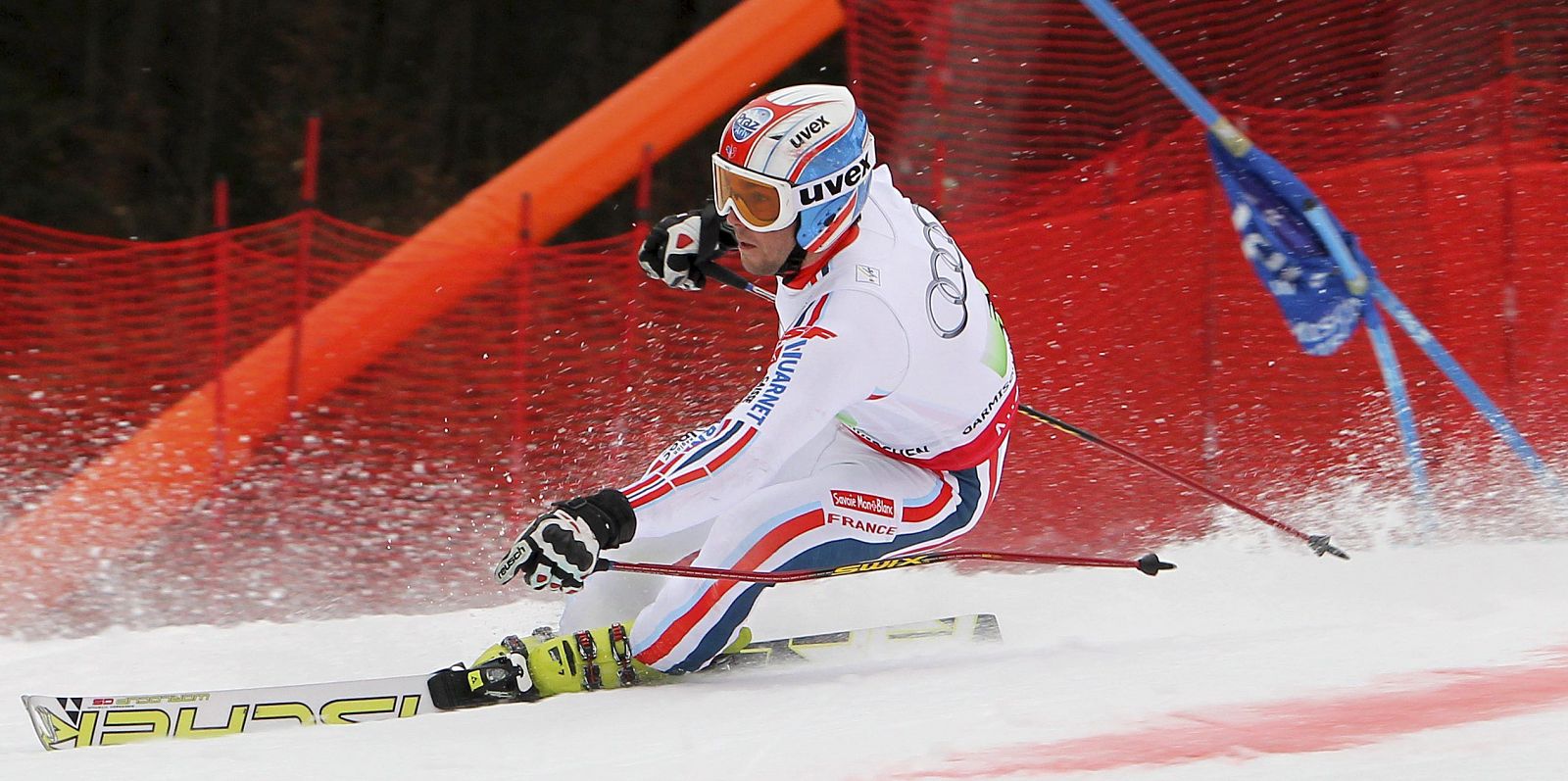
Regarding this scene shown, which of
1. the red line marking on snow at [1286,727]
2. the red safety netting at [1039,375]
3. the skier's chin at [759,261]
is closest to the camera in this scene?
the red line marking on snow at [1286,727]

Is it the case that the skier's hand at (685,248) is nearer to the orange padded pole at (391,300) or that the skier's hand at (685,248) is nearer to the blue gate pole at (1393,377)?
the blue gate pole at (1393,377)

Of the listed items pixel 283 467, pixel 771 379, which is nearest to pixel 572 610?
pixel 771 379

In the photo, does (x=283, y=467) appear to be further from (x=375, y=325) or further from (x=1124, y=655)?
(x=1124, y=655)

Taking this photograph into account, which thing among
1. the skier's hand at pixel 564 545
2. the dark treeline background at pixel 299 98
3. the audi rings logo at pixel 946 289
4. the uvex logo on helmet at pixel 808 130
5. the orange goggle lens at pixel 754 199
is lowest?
the skier's hand at pixel 564 545

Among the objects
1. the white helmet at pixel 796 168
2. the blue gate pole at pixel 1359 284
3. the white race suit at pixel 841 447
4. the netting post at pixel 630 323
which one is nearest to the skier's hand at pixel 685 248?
the white race suit at pixel 841 447

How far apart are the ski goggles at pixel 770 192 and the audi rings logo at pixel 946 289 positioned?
261 mm

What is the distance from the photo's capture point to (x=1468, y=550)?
4.52 meters

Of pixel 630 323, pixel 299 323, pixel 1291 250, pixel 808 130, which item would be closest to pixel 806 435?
pixel 808 130

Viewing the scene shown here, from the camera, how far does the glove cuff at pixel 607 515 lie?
3148 mm

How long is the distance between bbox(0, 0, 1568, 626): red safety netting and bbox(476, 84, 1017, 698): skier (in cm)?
153

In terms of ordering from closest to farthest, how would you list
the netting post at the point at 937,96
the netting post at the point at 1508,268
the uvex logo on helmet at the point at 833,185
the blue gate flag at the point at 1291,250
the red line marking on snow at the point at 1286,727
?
the red line marking on snow at the point at 1286,727 < the uvex logo on helmet at the point at 833,185 < the blue gate flag at the point at 1291,250 < the netting post at the point at 1508,268 < the netting post at the point at 937,96

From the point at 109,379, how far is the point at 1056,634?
13.3 feet

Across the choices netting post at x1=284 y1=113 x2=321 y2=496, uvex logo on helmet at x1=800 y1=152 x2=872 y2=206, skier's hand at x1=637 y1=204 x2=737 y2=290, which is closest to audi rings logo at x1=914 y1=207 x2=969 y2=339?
uvex logo on helmet at x1=800 y1=152 x2=872 y2=206

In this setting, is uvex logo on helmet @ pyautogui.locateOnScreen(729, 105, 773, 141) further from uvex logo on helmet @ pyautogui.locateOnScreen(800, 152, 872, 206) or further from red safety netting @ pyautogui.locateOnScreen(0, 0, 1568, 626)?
red safety netting @ pyautogui.locateOnScreen(0, 0, 1568, 626)
